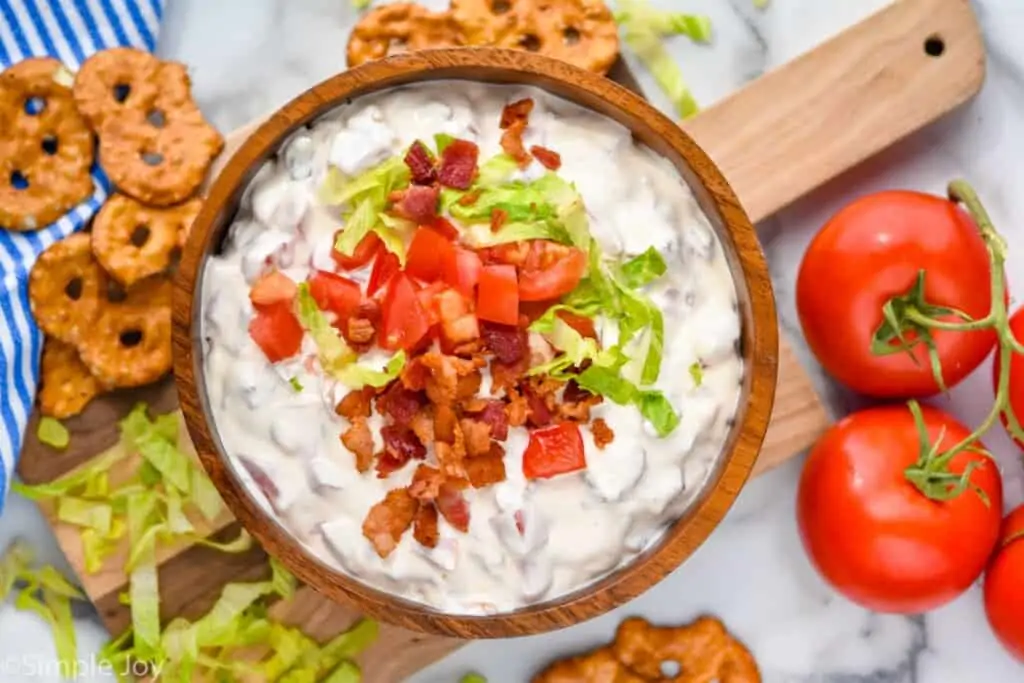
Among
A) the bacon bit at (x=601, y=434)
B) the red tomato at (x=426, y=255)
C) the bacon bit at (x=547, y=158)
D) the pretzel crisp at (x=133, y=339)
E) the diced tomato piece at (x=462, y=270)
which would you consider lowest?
the bacon bit at (x=601, y=434)

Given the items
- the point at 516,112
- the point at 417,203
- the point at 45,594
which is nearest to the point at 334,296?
the point at 417,203

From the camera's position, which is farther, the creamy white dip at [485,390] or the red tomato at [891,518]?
the red tomato at [891,518]

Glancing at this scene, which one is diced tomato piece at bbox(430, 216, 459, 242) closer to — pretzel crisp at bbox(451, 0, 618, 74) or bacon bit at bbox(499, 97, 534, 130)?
bacon bit at bbox(499, 97, 534, 130)

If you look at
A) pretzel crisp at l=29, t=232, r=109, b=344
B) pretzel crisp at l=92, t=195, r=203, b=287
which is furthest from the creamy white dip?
pretzel crisp at l=29, t=232, r=109, b=344

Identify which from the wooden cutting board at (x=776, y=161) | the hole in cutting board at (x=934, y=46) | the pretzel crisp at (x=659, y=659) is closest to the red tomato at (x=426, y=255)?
the wooden cutting board at (x=776, y=161)

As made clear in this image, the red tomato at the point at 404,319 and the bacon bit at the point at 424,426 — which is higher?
the red tomato at the point at 404,319

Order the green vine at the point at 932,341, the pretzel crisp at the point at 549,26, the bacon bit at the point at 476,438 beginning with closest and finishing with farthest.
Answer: the bacon bit at the point at 476,438 → the green vine at the point at 932,341 → the pretzel crisp at the point at 549,26

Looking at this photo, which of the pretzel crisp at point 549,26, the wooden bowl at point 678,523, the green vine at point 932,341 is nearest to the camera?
the wooden bowl at point 678,523

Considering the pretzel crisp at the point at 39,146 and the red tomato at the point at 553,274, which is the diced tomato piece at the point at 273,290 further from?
the pretzel crisp at the point at 39,146
